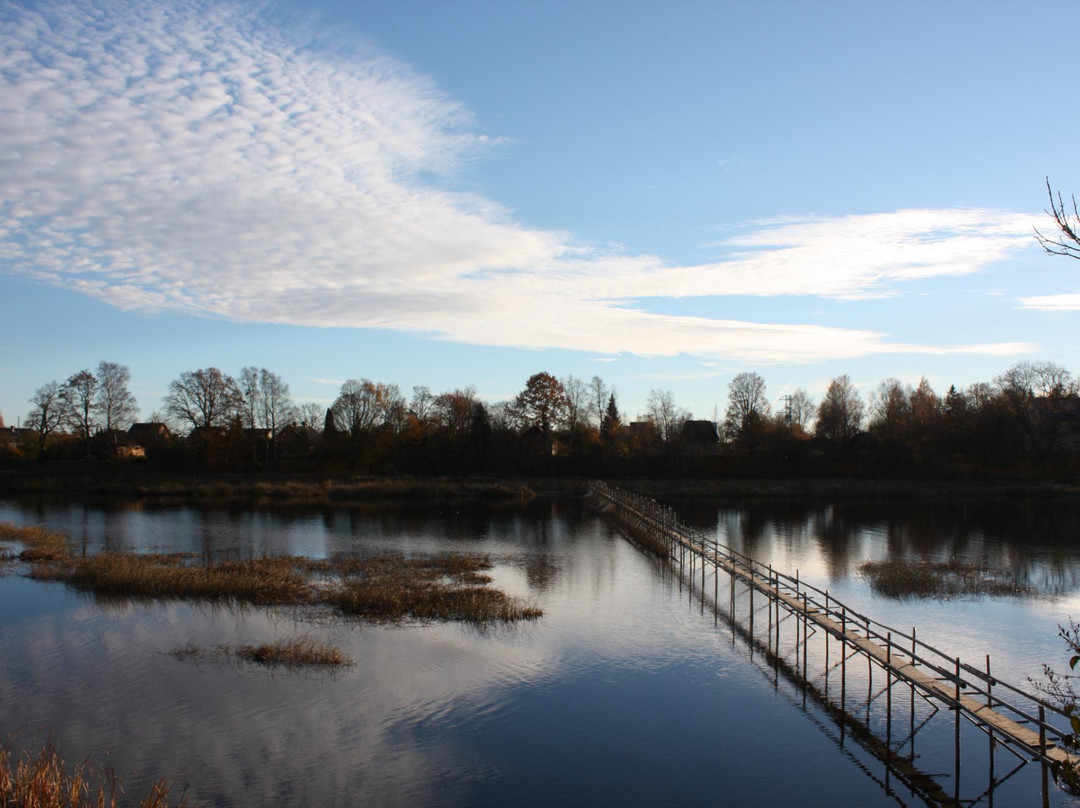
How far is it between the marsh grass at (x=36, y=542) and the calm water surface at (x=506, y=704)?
129 inches

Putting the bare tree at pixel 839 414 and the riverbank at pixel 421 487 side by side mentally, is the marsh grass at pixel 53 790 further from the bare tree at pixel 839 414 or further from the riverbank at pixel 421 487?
the bare tree at pixel 839 414

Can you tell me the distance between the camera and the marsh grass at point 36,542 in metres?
31.2

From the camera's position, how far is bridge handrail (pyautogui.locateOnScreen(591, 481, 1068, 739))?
12.3 meters

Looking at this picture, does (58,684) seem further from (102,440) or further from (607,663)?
(102,440)

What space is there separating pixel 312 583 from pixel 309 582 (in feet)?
0.95

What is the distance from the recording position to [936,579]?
92.6 ft

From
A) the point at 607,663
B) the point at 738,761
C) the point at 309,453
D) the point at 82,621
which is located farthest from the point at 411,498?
the point at 738,761

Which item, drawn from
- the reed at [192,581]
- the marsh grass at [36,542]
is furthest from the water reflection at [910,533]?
the marsh grass at [36,542]

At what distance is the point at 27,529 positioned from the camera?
38.4 metres

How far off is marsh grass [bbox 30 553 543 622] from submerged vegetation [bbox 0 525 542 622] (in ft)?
0.09

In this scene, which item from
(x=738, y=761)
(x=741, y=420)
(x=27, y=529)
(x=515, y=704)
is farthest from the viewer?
(x=741, y=420)

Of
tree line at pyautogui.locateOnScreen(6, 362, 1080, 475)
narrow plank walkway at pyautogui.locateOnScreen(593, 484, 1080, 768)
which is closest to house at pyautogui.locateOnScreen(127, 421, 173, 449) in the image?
tree line at pyautogui.locateOnScreen(6, 362, 1080, 475)

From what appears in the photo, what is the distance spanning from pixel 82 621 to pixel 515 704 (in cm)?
1346

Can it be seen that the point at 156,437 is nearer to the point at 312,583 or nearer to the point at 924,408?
the point at 312,583
